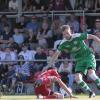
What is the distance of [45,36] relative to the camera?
804 inches

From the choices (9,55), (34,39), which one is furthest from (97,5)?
(9,55)

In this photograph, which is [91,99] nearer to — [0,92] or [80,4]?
[0,92]

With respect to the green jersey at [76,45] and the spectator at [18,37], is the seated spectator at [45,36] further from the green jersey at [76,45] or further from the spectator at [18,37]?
the green jersey at [76,45]

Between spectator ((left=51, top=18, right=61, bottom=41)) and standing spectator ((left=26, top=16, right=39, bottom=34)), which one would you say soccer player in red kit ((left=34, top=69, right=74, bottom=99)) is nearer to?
spectator ((left=51, top=18, right=61, bottom=41))

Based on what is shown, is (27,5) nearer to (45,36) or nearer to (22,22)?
(22,22)

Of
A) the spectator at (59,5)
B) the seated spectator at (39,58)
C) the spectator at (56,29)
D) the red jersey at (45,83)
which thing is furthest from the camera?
the spectator at (59,5)

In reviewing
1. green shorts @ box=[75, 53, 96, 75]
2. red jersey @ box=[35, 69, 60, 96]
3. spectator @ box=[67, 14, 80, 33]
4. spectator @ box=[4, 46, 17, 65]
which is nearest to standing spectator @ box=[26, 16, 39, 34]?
spectator @ box=[67, 14, 80, 33]

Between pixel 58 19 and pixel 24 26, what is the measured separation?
1.30 meters

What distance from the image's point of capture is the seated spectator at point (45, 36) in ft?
66.3

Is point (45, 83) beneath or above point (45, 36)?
beneath

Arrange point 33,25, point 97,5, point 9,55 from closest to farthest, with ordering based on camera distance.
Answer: point 9,55 → point 33,25 → point 97,5

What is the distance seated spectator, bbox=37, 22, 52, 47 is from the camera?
20.2m

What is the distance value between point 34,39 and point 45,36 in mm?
481

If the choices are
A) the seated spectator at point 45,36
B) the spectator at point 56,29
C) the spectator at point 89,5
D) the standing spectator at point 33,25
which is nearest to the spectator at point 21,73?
the seated spectator at point 45,36
